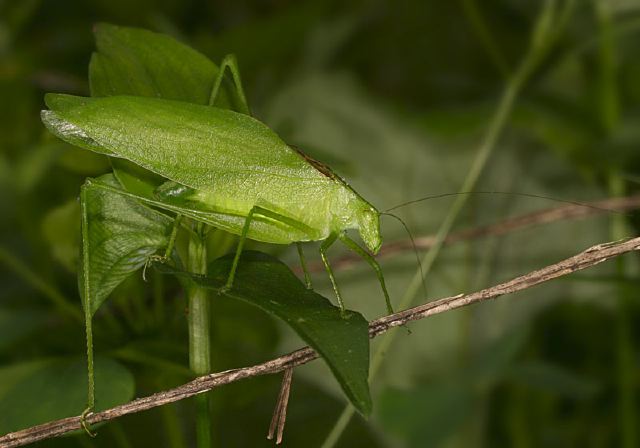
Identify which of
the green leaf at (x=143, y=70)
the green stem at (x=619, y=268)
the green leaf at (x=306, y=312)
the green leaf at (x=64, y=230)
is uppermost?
the green stem at (x=619, y=268)

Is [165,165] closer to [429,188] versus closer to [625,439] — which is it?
[625,439]

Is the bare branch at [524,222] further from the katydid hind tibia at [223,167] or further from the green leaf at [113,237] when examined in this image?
the green leaf at [113,237]

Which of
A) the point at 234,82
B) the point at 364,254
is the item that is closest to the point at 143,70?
the point at 234,82

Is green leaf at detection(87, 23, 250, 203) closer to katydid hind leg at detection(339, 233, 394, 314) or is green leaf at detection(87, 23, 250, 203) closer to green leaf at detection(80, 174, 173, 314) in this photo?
green leaf at detection(80, 174, 173, 314)

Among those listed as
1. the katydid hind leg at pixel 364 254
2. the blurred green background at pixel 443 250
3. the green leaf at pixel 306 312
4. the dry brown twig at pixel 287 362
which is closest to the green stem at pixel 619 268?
the blurred green background at pixel 443 250

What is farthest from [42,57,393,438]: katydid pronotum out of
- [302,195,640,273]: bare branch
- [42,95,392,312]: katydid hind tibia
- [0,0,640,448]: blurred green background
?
[302,195,640,273]: bare branch

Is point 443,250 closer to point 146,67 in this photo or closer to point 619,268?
point 619,268
